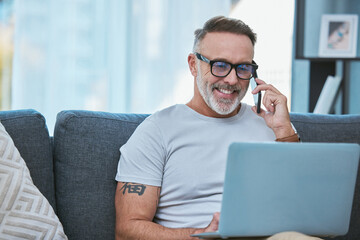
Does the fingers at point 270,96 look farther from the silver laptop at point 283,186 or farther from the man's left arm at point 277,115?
the silver laptop at point 283,186

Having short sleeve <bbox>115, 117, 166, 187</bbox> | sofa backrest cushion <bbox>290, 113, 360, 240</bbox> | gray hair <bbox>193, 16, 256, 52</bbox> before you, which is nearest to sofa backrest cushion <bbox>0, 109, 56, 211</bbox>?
short sleeve <bbox>115, 117, 166, 187</bbox>

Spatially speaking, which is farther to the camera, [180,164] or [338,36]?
[338,36]

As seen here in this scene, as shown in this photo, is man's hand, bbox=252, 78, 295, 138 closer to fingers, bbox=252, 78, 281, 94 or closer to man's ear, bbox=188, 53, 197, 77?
fingers, bbox=252, 78, 281, 94

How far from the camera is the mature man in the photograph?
1413mm

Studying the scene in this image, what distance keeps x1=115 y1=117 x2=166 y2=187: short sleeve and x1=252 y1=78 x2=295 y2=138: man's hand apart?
0.38m

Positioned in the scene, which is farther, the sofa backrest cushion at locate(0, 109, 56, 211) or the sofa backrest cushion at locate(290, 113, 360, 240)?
the sofa backrest cushion at locate(290, 113, 360, 240)

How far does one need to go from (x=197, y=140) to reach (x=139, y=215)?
1.03ft

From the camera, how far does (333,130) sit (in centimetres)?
180

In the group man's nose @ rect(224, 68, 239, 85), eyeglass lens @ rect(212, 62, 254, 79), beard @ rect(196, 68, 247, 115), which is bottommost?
beard @ rect(196, 68, 247, 115)

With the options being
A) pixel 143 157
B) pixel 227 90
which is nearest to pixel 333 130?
pixel 227 90

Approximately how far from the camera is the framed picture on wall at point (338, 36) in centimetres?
272

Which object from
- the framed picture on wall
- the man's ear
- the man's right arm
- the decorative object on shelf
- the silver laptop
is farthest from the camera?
the framed picture on wall

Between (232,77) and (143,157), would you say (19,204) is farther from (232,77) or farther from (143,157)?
(232,77)

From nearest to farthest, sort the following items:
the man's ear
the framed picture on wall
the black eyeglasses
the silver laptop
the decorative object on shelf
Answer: the silver laptop
the black eyeglasses
the man's ear
the decorative object on shelf
the framed picture on wall
